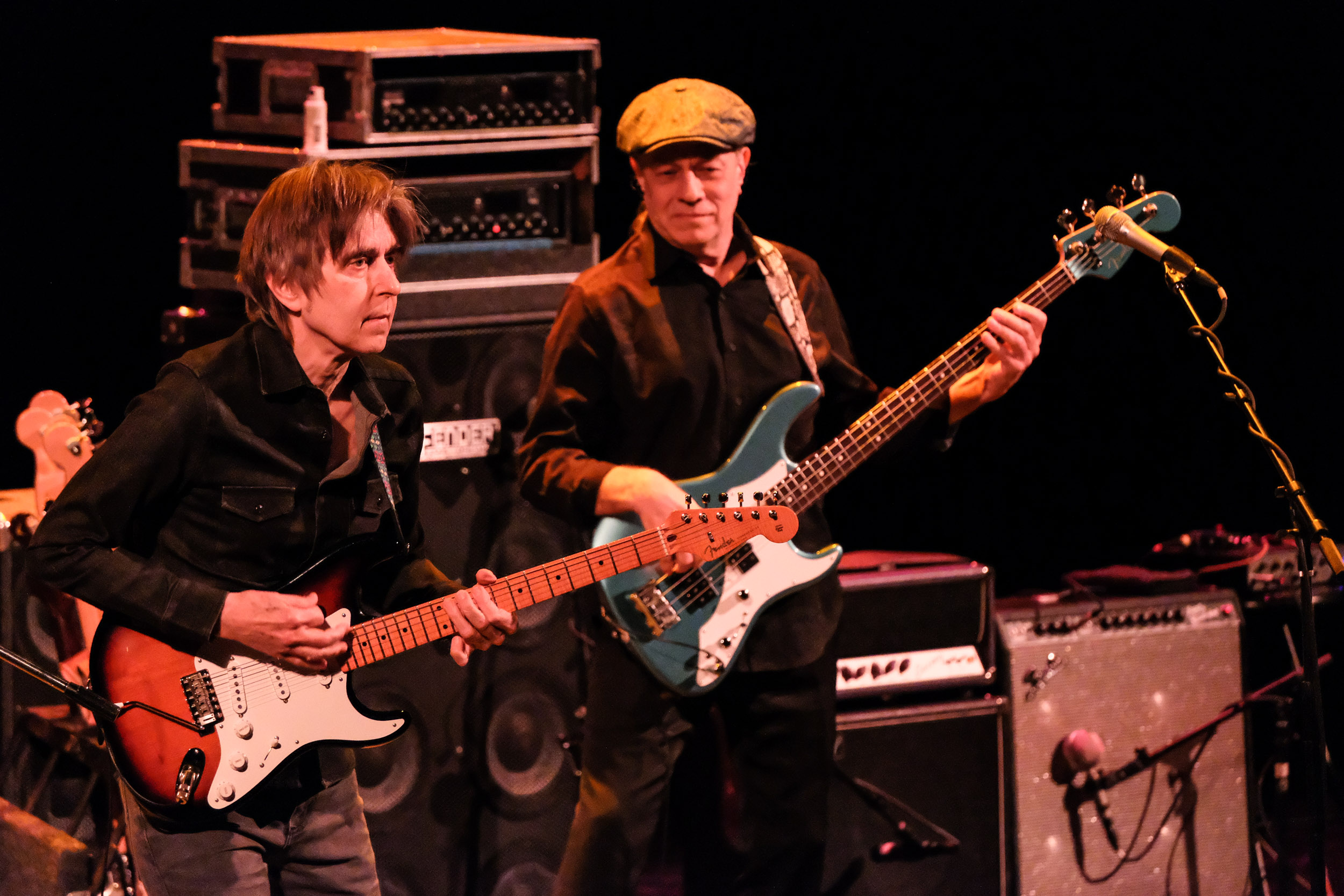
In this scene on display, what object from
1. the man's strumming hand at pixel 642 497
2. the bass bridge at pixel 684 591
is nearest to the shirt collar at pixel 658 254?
the man's strumming hand at pixel 642 497

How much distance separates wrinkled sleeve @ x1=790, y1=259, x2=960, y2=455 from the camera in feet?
11.9

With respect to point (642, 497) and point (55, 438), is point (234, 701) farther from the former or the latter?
point (55, 438)

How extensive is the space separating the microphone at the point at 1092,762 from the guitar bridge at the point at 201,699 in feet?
8.21

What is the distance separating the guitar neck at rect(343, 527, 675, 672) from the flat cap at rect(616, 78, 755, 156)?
1.04m

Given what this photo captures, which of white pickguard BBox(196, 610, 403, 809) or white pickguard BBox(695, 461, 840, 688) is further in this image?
white pickguard BBox(695, 461, 840, 688)

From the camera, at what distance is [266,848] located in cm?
258

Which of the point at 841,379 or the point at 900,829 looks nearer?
the point at 841,379

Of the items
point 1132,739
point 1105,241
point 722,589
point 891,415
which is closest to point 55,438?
point 722,589

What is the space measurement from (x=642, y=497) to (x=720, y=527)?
0.46m

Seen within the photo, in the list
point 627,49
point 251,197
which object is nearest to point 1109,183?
point 627,49

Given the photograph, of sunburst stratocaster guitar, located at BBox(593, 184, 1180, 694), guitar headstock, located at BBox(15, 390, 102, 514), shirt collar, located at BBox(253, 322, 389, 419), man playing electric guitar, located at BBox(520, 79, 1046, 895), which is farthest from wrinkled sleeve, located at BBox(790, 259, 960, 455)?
guitar headstock, located at BBox(15, 390, 102, 514)

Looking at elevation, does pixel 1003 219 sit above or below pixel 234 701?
above

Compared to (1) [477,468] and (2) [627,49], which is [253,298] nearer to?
(1) [477,468]

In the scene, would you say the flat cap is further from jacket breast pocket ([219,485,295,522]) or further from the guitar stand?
the guitar stand
